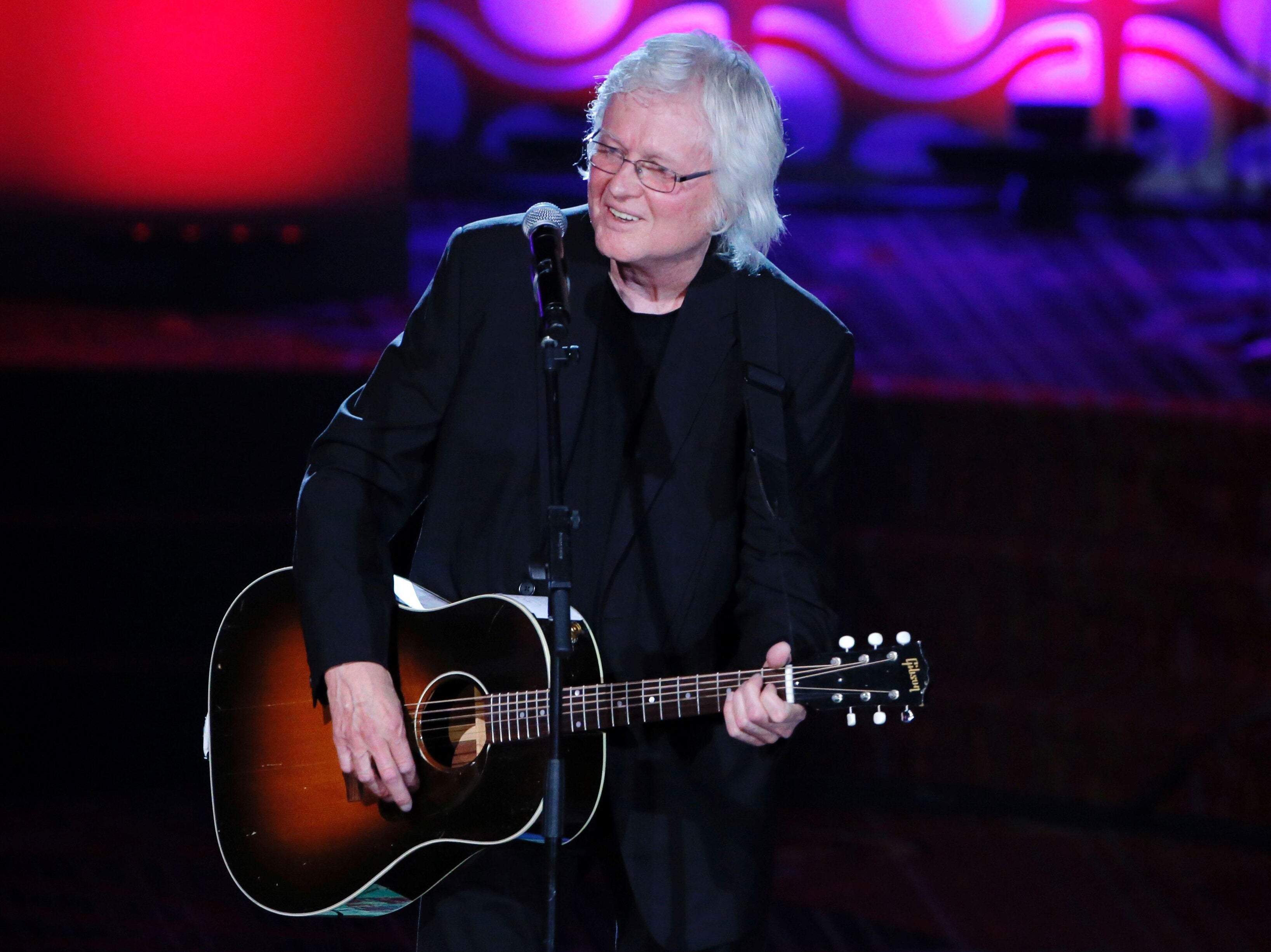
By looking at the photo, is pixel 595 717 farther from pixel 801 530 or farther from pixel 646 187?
pixel 646 187

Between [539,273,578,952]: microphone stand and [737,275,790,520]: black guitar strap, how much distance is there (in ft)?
1.41

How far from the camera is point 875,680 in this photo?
2002 mm

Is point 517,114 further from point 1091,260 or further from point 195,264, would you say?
point 1091,260

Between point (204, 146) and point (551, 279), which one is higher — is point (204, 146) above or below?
above

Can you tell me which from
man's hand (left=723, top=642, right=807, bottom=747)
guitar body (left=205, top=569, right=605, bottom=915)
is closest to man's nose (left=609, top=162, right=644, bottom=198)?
guitar body (left=205, top=569, right=605, bottom=915)

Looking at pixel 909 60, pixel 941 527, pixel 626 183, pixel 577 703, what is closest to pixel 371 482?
pixel 577 703

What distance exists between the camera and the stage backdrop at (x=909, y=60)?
4.74 metres

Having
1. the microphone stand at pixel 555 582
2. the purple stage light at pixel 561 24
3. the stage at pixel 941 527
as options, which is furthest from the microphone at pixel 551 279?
the purple stage light at pixel 561 24

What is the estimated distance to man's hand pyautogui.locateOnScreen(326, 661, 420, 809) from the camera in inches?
86.1

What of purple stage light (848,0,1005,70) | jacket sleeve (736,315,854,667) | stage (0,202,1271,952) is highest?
purple stage light (848,0,1005,70)

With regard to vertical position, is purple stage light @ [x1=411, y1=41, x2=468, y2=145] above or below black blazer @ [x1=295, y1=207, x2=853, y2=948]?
above

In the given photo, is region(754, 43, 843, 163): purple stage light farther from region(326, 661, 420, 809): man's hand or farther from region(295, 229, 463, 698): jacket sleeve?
region(326, 661, 420, 809): man's hand

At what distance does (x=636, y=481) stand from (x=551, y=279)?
48cm

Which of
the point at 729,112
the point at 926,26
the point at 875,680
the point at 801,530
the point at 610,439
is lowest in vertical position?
the point at 875,680
